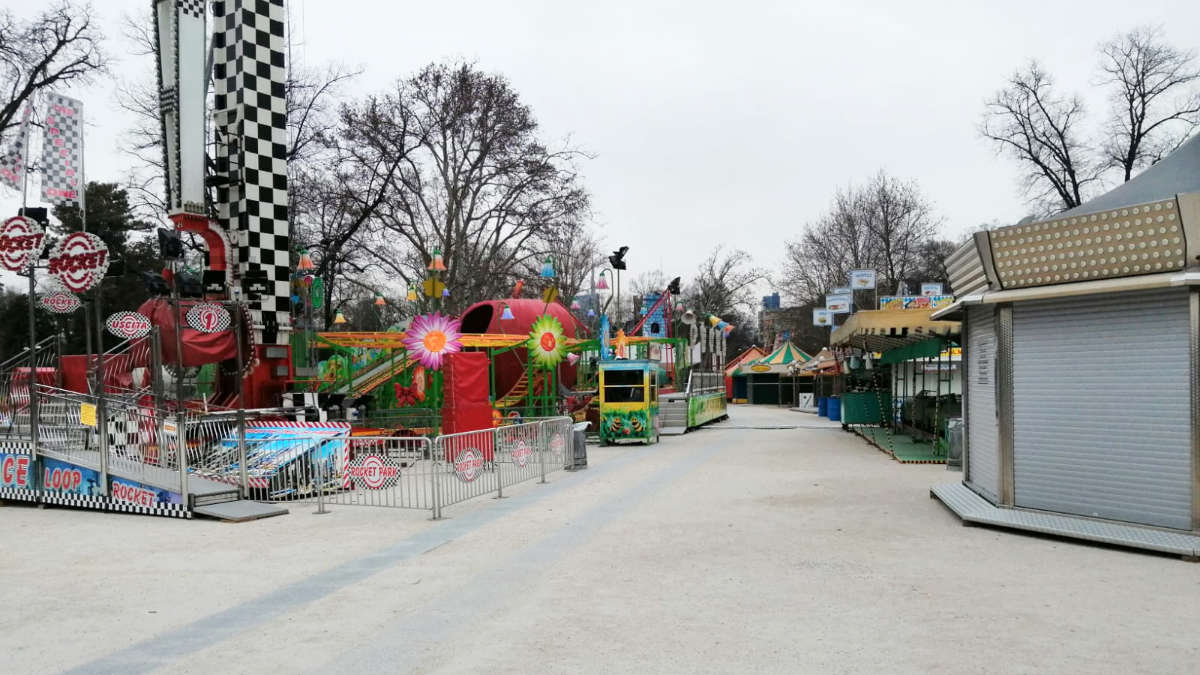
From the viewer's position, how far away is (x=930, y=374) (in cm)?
3086

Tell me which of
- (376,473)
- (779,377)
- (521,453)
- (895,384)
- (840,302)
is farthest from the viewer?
(779,377)

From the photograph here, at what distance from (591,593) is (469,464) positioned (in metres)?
5.47

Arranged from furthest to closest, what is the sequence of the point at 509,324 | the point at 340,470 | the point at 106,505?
1. the point at 509,324
2. the point at 340,470
3. the point at 106,505

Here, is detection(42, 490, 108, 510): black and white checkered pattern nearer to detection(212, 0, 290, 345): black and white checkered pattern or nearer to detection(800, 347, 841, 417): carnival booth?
detection(212, 0, 290, 345): black and white checkered pattern

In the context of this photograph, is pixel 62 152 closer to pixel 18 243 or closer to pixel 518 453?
pixel 18 243

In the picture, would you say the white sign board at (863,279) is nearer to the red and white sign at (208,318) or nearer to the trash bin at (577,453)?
the trash bin at (577,453)

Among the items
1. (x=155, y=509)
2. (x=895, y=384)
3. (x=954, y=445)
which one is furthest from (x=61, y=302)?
(x=895, y=384)

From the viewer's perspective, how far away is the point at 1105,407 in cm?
871

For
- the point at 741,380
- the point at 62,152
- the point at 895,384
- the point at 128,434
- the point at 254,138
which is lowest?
the point at 741,380

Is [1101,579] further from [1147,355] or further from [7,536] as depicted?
[7,536]

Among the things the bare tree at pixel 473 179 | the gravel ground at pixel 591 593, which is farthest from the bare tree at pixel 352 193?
the gravel ground at pixel 591 593

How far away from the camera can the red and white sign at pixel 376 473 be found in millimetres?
11453

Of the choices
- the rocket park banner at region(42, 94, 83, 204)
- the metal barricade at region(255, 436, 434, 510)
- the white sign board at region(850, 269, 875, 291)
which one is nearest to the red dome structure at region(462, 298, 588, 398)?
the white sign board at region(850, 269, 875, 291)

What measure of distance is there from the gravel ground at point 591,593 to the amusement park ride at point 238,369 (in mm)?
1000
